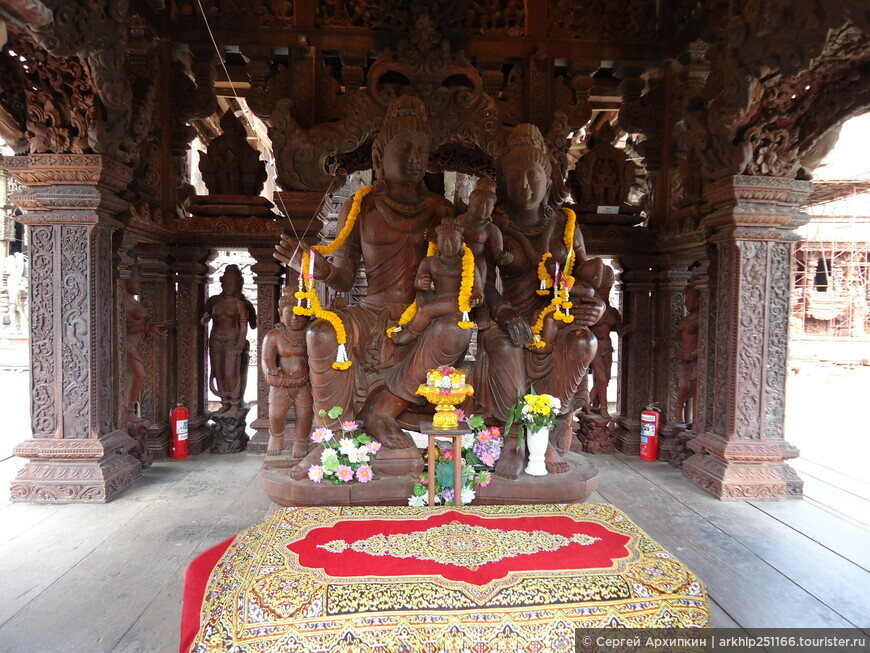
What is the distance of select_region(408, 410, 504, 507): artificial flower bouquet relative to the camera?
340 cm

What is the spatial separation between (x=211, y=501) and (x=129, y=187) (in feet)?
9.39

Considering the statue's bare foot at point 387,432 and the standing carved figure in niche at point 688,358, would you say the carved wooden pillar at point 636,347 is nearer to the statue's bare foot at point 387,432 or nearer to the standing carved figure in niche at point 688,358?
the standing carved figure in niche at point 688,358

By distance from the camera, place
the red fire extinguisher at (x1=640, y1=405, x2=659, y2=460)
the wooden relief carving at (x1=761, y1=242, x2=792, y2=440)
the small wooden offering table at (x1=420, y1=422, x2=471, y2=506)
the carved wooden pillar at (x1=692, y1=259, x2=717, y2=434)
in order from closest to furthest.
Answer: the small wooden offering table at (x1=420, y1=422, x2=471, y2=506) < the wooden relief carving at (x1=761, y1=242, x2=792, y2=440) < the carved wooden pillar at (x1=692, y1=259, x2=717, y2=434) < the red fire extinguisher at (x1=640, y1=405, x2=659, y2=460)

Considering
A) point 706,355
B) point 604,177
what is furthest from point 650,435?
point 604,177

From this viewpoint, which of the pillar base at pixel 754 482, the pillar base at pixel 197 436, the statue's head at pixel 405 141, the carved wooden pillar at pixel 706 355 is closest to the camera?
the statue's head at pixel 405 141

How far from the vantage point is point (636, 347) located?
18.2ft

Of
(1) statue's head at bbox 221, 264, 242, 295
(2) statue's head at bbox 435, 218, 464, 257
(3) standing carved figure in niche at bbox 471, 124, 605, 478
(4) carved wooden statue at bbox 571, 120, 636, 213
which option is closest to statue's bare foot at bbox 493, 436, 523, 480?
(3) standing carved figure in niche at bbox 471, 124, 605, 478

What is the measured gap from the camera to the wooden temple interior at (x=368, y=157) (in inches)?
152

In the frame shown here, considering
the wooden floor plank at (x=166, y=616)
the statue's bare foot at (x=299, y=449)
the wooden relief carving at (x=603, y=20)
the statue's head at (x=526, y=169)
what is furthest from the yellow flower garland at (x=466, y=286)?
the wooden relief carving at (x=603, y=20)

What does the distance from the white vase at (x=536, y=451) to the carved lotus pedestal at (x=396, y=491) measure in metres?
0.06

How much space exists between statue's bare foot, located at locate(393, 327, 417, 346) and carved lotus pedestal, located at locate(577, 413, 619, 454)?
270 centimetres

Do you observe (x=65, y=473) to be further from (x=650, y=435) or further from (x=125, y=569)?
(x=650, y=435)

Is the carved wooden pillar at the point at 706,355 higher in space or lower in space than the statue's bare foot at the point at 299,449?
higher

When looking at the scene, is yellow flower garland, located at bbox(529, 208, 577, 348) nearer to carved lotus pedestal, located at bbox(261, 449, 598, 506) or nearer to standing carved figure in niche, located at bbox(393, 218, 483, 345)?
standing carved figure in niche, located at bbox(393, 218, 483, 345)
